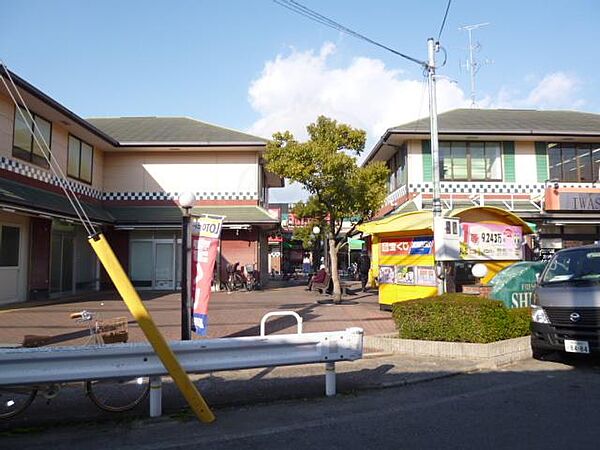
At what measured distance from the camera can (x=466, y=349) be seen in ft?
25.1

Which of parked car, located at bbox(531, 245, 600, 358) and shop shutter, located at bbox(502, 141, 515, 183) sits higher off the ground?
shop shutter, located at bbox(502, 141, 515, 183)

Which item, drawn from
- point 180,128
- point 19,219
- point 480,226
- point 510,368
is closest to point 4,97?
point 19,219

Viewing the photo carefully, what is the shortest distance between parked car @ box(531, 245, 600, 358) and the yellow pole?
17.3ft

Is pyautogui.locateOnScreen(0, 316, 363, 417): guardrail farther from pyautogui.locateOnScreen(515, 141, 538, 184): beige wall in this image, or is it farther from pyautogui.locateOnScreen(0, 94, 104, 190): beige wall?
pyautogui.locateOnScreen(515, 141, 538, 184): beige wall

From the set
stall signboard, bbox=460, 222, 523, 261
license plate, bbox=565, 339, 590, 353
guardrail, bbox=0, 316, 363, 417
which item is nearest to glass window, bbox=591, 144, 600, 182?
stall signboard, bbox=460, 222, 523, 261

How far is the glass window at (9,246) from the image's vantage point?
14539mm

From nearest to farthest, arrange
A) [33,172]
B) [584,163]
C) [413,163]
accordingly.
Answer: [33,172]
[413,163]
[584,163]

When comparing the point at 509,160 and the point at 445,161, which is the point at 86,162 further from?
the point at 509,160

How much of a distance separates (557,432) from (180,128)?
70.4ft

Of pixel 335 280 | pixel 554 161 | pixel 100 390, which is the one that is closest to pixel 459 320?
pixel 100 390

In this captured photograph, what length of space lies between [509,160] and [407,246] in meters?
10.6

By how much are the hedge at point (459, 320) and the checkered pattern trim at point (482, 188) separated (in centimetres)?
1151

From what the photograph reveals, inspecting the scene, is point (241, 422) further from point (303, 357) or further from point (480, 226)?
point (480, 226)

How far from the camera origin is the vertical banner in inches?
313
